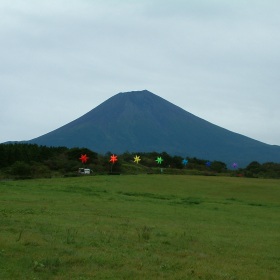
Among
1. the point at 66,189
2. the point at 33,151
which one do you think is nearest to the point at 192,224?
the point at 66,189

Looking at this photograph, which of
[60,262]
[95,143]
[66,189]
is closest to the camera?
[60,262]

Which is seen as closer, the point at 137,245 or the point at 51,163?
the point at 137,245

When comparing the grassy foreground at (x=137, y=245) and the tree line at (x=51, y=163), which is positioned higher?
the tree line at (x=51, y=163)

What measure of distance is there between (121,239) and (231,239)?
381 centimetres

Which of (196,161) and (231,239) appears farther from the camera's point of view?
(196,161)

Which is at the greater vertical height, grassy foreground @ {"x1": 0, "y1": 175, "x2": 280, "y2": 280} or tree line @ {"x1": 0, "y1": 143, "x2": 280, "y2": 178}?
tree line @ {"x1": 0, "y1": 143, "x2": 280, "y2": 178}

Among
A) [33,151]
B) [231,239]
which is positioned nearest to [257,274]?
[231,239]

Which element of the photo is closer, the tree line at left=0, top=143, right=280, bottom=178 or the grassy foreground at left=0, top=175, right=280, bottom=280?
the grassy foreground at left=0, top=175, right=280, bottom=280

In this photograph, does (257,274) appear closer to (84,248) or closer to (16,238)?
(84,248)

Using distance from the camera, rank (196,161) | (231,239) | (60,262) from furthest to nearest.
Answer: (196,161), (231,239), (60,262)

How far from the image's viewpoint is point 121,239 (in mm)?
12492

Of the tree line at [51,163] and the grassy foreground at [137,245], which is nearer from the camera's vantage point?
the grassy foreground at [137,245]

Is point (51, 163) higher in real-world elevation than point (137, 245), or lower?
higher

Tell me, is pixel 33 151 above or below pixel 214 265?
above
